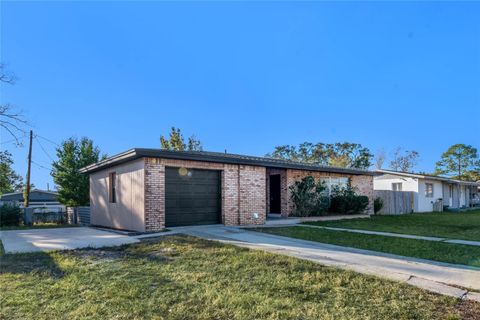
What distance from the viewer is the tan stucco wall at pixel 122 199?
1091 centimetres

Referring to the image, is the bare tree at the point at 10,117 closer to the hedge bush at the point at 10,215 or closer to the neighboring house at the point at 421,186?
the hedge bush at the point at 10,215

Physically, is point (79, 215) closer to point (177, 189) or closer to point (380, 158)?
point (177, 189)

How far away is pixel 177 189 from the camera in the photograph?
1145 centimetres

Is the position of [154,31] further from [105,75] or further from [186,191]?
[186,191]

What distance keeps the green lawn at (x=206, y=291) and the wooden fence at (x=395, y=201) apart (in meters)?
18.1

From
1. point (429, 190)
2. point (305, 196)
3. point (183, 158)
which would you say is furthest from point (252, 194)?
point (429, 190)

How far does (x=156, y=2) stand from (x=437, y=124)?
32.5 metres

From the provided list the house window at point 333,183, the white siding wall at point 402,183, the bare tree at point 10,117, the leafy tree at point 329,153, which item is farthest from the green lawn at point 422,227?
the leafy tree at point 329,153

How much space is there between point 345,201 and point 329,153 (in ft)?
92.6

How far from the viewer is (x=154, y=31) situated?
15.8 m

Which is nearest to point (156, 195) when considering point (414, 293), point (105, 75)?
point (414, 293)

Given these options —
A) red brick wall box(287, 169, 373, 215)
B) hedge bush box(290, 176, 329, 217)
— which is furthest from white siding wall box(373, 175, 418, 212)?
hedge bush box(290, 176, 329, 217)

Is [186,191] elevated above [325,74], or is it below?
below

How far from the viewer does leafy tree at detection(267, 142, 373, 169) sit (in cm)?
4397
